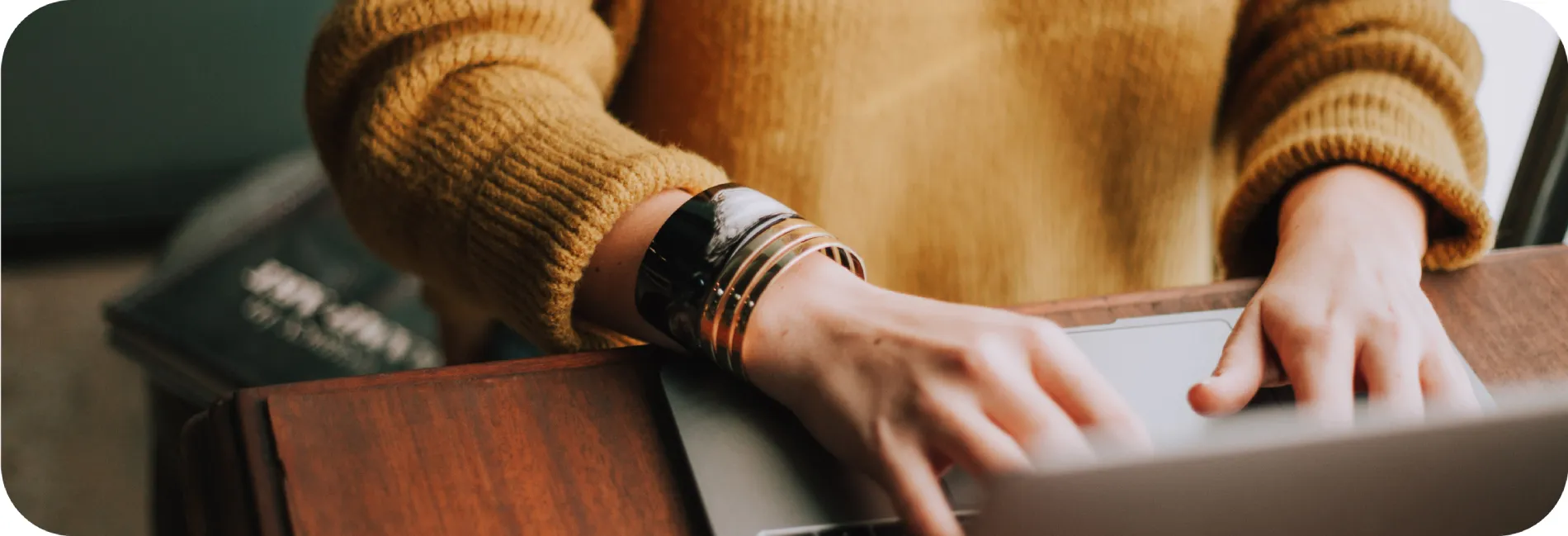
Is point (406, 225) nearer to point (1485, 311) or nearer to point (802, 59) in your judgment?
point (802, 59)

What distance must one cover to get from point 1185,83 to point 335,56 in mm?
530

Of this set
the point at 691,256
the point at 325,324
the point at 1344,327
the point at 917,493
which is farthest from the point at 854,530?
the point at 325,324

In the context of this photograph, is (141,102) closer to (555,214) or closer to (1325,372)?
(555,214)

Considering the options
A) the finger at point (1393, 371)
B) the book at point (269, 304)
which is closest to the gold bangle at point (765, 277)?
the finger at point (1393, 371)

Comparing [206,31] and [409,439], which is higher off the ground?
[409,439]

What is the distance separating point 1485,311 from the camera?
0.52m

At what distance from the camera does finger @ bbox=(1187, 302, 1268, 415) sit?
0.43 metres

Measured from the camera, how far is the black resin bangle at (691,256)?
1.47 ft

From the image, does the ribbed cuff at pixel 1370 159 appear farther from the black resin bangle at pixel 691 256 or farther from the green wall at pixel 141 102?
the green wall at pixel 141 102

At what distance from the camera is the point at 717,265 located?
1.47ft

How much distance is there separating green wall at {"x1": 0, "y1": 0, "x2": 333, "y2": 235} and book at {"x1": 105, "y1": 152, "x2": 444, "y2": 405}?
0.25m

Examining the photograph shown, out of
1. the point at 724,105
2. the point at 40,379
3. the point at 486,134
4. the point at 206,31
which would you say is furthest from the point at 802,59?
the point at 40,379

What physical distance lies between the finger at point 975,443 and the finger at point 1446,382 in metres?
0.20

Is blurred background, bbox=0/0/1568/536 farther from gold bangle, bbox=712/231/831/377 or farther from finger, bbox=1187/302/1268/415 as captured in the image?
finger, bbox=1187/302/1268/415
